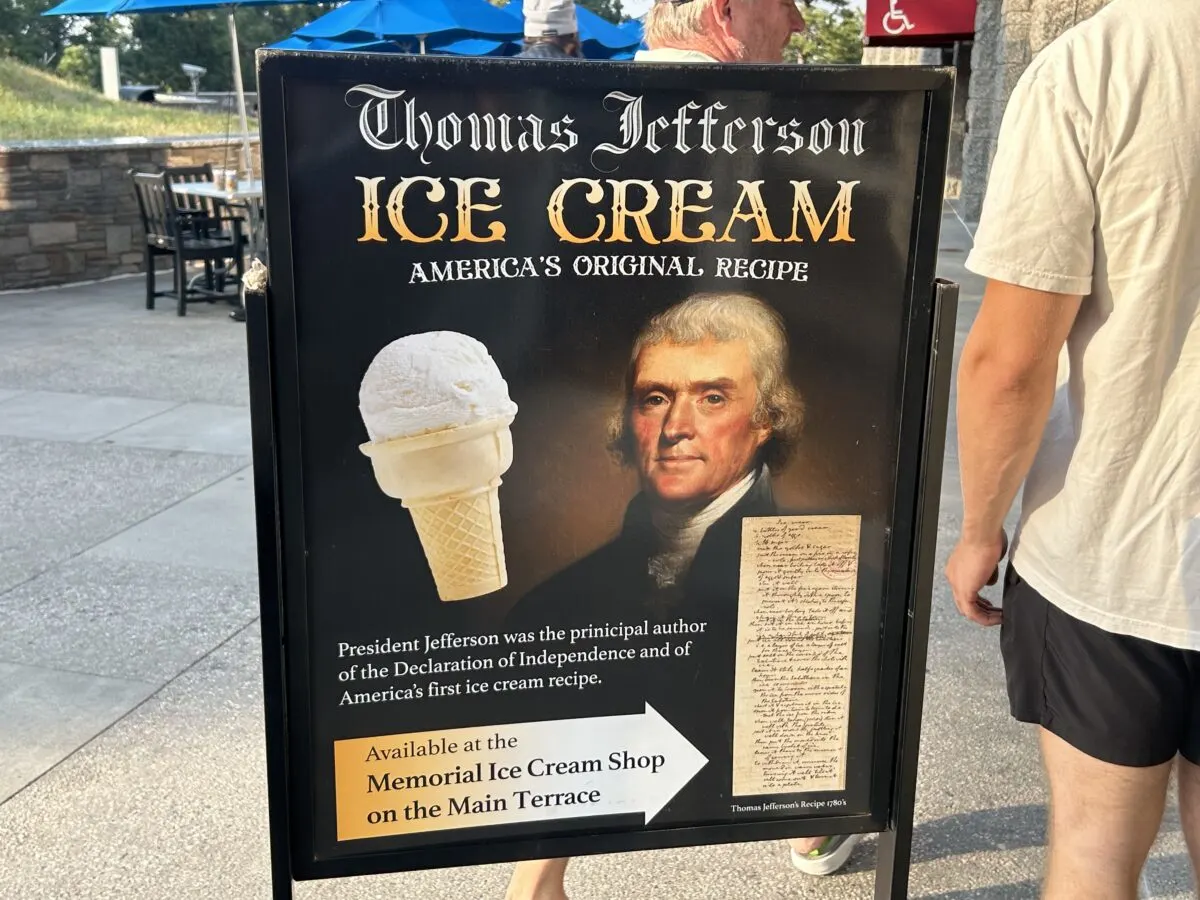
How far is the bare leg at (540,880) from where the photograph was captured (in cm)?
251

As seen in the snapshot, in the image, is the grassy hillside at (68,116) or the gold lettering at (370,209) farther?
the grassy hillside at (68,116)

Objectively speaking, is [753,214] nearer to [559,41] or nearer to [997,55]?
[559,41]

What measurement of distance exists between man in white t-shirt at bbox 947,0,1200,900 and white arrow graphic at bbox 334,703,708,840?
653 millimetres

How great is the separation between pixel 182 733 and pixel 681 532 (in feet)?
6.64

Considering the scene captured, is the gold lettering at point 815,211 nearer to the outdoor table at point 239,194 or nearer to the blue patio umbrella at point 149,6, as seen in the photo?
the outdoor table at point 239,194

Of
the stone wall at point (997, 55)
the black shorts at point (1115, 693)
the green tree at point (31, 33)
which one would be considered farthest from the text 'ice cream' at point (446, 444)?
the green tree at point (31, 33)

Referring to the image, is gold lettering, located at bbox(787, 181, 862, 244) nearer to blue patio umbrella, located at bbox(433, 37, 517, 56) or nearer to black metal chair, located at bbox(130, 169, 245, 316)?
black metal chair, located at bbox(130, 169, 245, 316)

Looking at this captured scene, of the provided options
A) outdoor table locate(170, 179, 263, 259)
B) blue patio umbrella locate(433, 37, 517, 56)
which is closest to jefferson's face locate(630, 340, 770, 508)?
outdoor table locate(170, 179, 263, 259)

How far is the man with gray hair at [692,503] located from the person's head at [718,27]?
1.01m

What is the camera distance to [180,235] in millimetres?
10031

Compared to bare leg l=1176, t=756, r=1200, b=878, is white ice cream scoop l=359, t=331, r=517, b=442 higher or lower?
higher

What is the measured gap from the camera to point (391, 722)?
6.59ft

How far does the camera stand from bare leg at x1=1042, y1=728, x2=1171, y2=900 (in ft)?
6.22

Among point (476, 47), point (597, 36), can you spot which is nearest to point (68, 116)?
point (476, 47)
